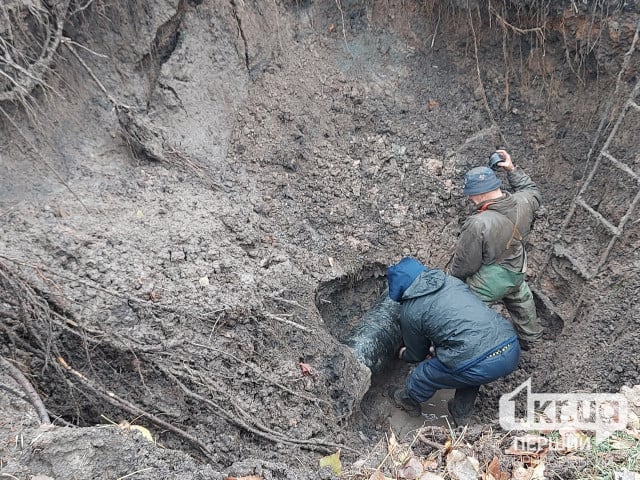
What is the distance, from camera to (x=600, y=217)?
13.8 ft

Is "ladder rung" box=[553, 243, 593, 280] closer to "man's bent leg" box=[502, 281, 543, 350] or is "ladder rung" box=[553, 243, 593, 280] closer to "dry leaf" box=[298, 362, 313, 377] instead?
"man's bent leg" box=[502, 281, 543, 350]

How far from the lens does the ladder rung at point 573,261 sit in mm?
4223

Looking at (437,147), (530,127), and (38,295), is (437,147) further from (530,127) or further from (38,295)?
(38,295)

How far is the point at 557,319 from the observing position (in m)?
4.39

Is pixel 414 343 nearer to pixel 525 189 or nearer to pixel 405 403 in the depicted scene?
pixel 405 403

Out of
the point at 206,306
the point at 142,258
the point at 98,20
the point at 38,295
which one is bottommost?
the point at 206,306

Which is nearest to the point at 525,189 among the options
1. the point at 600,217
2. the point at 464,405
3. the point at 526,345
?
the point at 600,217

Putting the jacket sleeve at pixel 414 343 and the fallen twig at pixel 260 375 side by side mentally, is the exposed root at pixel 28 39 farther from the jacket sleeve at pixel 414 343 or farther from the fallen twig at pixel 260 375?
the jacket sleeve at pixel 414 343

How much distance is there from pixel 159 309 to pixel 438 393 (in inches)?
99.0

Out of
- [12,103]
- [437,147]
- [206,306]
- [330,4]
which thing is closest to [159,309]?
[206,306]

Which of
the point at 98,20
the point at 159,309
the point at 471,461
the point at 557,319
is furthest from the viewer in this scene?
the point at 557,319

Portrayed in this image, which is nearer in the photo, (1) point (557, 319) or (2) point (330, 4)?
(1) point (557, 319)

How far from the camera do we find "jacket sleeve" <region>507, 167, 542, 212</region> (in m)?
4.06

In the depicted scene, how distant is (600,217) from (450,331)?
1.63 meters
